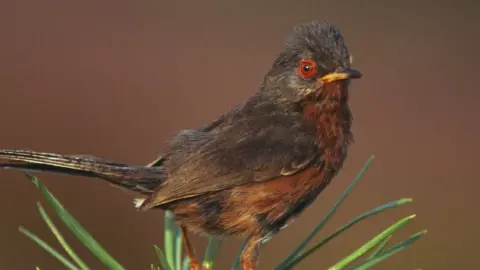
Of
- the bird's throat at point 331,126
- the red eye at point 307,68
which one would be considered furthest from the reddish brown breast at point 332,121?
the red eye at point 307,68

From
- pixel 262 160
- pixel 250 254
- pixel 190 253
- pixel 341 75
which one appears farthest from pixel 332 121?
pixel 190 253

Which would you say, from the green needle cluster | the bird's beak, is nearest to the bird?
the bird's beak

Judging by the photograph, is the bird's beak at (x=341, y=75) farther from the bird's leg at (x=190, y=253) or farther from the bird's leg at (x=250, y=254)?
the bird's leg at (x=190, y=253)

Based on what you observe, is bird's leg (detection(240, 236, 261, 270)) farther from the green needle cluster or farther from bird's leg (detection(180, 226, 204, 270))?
the green needle cluster

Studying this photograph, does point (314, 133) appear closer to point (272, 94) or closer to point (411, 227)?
point (272, 94)

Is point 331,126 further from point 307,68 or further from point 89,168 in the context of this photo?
point 89,168

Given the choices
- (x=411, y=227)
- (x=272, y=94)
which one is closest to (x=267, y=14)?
(x=411, y=227)
